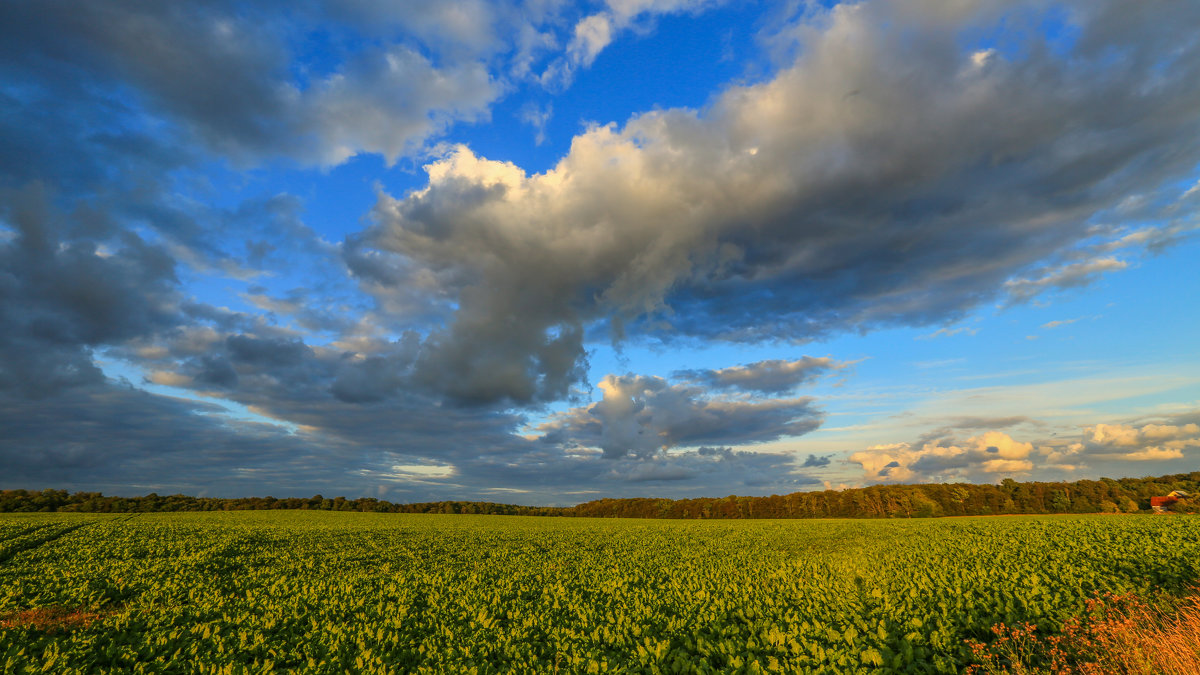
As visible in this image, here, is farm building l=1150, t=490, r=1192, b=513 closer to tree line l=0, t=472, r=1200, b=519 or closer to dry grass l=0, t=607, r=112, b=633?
tree line l=0, t=472, r=1200, b=519

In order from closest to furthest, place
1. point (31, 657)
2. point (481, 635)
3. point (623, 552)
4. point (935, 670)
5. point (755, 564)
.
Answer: point (935, 670) < point (31, 657) < point (481, 635) < point (755, 564) < point (623, 552)

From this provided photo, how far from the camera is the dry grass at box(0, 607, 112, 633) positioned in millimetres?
16578

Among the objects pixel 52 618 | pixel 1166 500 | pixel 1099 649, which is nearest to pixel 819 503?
pixel 1166 500

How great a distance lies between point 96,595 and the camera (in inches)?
817

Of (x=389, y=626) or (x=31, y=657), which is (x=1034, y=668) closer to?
(x=389, y=626)

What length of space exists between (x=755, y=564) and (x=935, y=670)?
65.2 feet

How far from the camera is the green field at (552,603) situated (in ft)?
40.9

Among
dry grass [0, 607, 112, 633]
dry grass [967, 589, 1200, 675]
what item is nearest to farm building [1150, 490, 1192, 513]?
dry grass [967, 589, 1200, 675]

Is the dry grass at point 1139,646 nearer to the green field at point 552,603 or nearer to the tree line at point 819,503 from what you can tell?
the green field at point 552,603

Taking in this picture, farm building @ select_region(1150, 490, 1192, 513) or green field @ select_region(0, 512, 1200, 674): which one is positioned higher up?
green field @ select_region(0, 512, 1200, 674)

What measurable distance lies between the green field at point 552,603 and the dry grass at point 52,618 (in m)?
0.33

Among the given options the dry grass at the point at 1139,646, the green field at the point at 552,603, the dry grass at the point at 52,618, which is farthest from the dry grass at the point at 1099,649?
the dry grass at the point at 52,618

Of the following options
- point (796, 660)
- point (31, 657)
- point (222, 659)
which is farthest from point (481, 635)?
point (31, 657)

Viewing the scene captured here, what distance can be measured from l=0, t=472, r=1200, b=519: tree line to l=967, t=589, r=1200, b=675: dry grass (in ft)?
425
